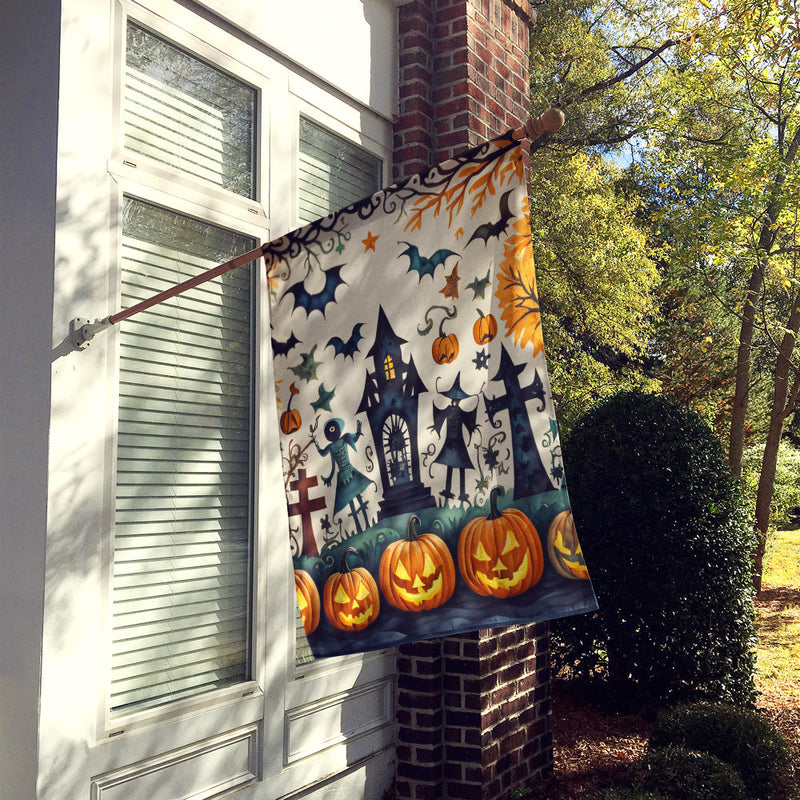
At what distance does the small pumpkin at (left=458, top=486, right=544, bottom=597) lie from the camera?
232 centimetres

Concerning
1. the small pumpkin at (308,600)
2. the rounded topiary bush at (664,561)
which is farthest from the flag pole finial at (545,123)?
the rounded topiary bush at (664,561)

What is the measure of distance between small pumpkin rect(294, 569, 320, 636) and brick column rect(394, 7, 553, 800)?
1.94 m

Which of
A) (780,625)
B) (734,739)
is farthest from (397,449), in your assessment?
(780,625)

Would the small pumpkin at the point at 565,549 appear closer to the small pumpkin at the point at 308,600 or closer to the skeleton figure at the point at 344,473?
the skeleton figure at the point at 344,473

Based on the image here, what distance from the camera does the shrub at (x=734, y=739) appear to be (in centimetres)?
437

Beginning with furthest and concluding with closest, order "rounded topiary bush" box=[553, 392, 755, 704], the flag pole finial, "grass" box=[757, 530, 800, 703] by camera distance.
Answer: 1. "grass" box=[757, 530, 800, 703]
2. "rounded topiary bush" box=[553, 392, 755, 704]
3. the flag pole finial

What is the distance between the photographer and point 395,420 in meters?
2.55

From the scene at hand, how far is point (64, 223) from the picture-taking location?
112 inches

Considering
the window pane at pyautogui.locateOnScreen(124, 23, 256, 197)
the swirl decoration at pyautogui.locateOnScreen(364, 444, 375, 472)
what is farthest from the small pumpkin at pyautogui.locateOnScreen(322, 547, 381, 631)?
the window pane at pyautogui.locateOnScreen(124, 23, 256, 197)

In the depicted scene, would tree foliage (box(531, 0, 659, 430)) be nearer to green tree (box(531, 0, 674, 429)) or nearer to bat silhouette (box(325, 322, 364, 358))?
green tree (box(531, 0, 674, 429))

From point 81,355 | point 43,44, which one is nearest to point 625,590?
point 81,355

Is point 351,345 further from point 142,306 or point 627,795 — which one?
point 627,795

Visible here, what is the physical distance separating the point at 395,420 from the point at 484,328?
0.40m

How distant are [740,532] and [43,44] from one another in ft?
17.4
